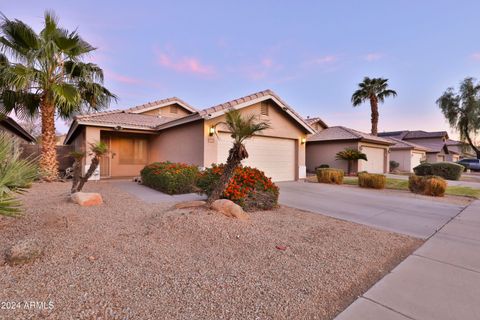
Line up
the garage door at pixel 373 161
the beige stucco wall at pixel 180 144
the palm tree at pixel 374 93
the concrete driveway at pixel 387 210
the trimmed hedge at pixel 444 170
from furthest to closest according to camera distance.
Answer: the palm tree at pixel 374 93, the garage door at pixel 373 161, the trimmed hedge at pixel 444 170, the beige stucco wall at pixel 180 144, the concrete driveway at pixel 387 210

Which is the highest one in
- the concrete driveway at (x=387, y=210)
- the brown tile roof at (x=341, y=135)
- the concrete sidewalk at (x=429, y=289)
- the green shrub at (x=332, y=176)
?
the brown tile roof at (x=341, y=135)

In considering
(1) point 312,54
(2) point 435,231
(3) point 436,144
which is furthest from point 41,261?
(3) point 436,144

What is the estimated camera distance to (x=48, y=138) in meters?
10.8

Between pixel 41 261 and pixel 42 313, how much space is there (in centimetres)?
120

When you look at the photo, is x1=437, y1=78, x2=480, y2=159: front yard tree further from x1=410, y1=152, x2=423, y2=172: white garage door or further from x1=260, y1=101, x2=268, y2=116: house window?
x1=260, y1=101, x2=268, y2=116: house window

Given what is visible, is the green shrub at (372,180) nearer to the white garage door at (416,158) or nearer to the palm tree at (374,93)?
the palm tree at (374,93)

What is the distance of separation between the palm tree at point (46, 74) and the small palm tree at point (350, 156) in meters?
17.0

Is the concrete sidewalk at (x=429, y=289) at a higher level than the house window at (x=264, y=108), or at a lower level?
lower

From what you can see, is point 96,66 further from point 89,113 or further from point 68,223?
point 68,223

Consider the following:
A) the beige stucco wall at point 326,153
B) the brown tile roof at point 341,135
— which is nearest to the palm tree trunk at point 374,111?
the brown tile roof at point 341,135

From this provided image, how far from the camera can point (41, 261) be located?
9.84 feet

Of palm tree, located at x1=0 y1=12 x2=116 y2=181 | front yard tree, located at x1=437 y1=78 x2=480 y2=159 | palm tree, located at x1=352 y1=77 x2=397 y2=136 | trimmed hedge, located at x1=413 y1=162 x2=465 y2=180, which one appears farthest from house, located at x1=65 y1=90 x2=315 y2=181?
front yard tree, located at x1=437 y1=78 x2=480 y2=159

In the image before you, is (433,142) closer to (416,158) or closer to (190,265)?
(416,158)

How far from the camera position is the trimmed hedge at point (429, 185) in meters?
9.48
